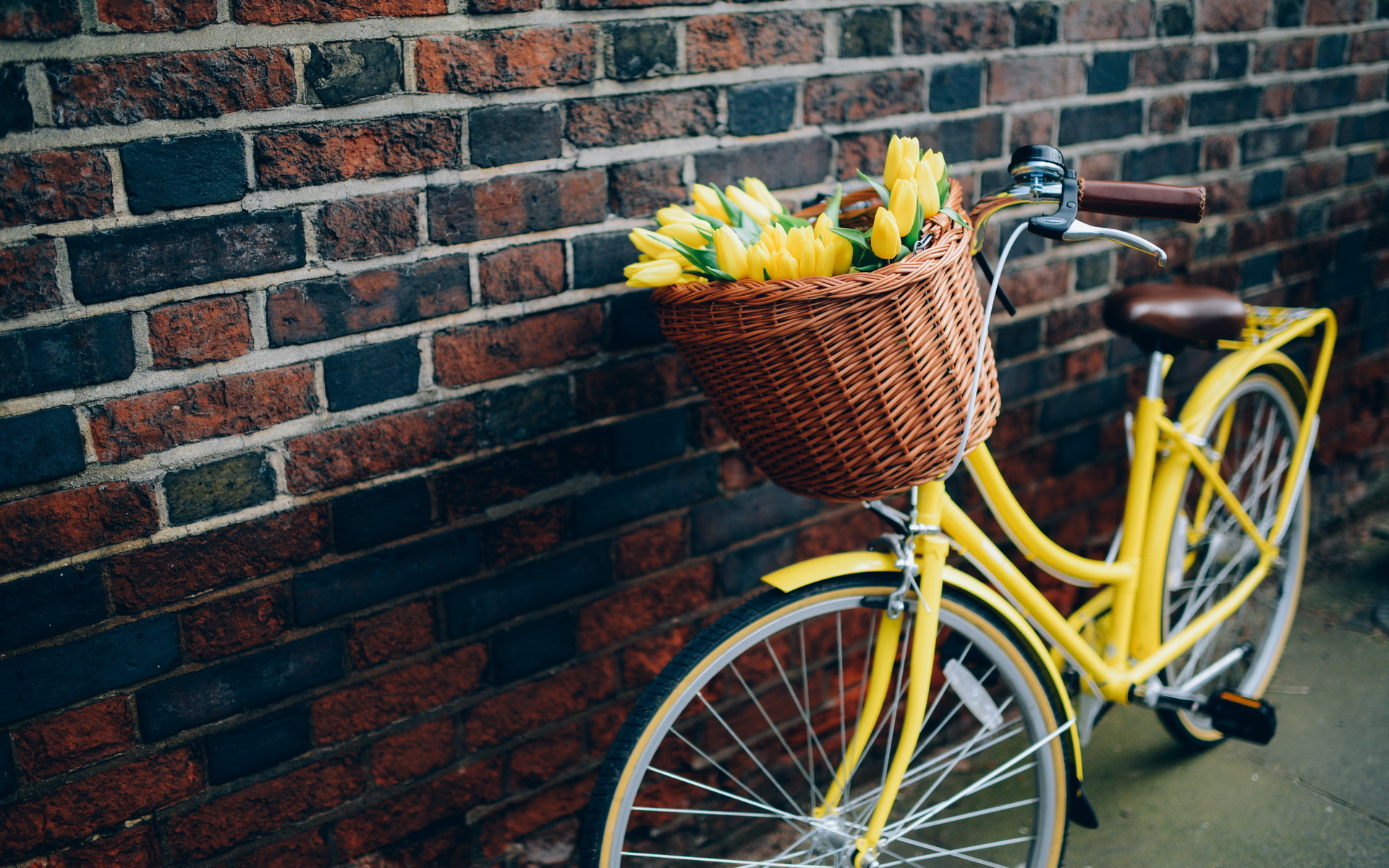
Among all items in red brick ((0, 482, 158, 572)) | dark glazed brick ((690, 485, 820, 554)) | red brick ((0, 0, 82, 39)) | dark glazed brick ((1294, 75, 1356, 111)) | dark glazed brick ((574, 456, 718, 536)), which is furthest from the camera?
dark glazed brick ((1294, 75, 1356, 111))

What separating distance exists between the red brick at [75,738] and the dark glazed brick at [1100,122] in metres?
1.94

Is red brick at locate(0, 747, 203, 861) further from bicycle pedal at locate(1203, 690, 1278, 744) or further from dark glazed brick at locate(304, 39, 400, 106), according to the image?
bicycle pedal at locate(1203, 690, 1278, 744)

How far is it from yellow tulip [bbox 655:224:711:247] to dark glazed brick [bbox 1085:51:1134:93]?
125 centimetres

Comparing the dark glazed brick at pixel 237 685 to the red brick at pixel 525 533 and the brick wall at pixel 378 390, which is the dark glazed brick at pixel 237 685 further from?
the red brick at pixel 525 533

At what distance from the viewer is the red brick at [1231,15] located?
228 centimetres

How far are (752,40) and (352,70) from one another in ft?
2.12

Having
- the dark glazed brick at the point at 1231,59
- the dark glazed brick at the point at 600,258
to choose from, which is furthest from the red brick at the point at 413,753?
the dark glazed brick at the point at 1231,59

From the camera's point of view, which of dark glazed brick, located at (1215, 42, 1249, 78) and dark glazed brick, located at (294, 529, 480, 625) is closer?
dark glazed brick, located at (294, 529, 480, 625)

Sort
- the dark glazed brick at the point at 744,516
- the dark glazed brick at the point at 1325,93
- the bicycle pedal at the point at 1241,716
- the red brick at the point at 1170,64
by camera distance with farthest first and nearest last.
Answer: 1. the dark glazed brick at the point at 1325,93
2. the red brick at the point at 1170,64
3. the bicycle pedal at the point at 1241,716
4. the dark glazed brick at the point at 744,516

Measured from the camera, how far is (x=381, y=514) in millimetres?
1484

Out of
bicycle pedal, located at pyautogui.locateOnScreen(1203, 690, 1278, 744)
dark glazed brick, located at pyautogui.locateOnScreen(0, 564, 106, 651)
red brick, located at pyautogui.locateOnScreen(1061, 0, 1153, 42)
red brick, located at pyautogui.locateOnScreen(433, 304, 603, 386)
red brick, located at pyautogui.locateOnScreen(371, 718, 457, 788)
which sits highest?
red brick, located at pyautogui.locateOnScreen(1061, 0, 1153, 42)

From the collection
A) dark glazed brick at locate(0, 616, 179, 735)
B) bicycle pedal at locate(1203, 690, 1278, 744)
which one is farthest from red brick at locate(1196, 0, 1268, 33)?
dark glazed brick at locate(0, 616, 179, 735)

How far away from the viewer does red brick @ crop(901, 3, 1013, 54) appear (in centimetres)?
184

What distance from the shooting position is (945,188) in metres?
1.31
